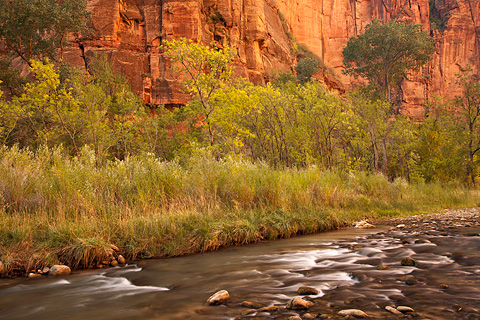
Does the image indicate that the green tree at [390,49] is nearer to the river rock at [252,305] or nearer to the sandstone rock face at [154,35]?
the sandstone rock face at [154,35]

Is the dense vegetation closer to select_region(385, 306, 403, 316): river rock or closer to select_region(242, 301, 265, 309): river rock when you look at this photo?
select_region(242, 301, 265, 309): river rock

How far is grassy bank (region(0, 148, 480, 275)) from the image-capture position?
6.98m

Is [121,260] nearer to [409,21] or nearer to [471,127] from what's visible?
[471,127]

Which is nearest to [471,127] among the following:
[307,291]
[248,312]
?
[307,291]

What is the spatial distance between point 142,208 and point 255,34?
43.3 m

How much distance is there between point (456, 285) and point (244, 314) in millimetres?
2533

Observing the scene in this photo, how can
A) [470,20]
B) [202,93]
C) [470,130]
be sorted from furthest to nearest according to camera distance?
1. [470,20]
2. [470,130]
3. [202,93]

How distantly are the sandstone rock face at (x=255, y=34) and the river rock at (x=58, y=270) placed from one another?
33644 millimetres

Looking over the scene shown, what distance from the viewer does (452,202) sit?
18547mm

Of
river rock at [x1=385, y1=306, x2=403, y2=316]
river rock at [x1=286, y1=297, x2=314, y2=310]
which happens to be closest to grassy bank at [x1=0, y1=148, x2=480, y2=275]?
river rock at [x1=286, y1=297, x2=314, y2=310]

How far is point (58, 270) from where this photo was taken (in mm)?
6332

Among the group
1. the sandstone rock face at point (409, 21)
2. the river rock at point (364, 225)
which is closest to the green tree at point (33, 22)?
the river rock at point (364, 225)

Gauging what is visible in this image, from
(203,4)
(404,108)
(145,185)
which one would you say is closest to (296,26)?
(404,108)

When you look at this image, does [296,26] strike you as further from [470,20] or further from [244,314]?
[244,314]
